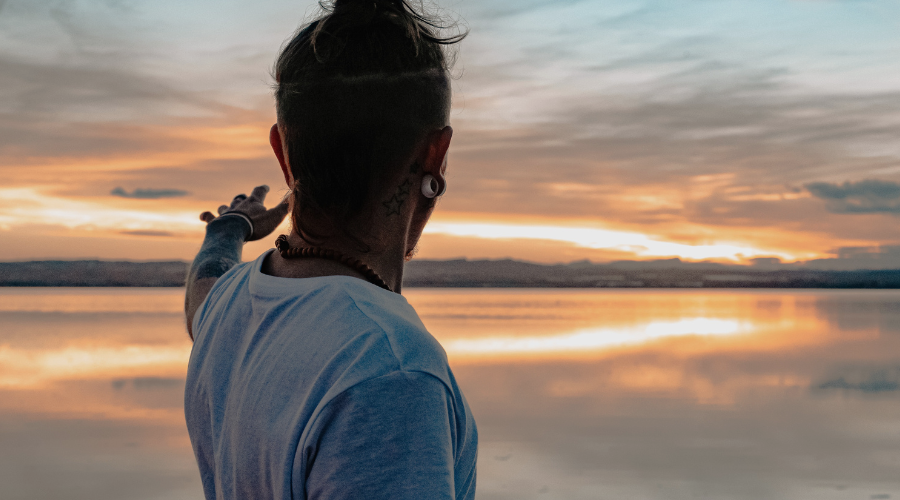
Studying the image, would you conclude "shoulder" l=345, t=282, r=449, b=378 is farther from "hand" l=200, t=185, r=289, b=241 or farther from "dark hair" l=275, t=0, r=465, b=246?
"hand" l=200, t=185, r=289, b=241

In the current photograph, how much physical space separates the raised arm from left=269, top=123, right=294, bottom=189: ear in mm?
468

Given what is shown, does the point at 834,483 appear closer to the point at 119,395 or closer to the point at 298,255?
the point at 298,255

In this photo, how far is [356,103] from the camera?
1.05 meters

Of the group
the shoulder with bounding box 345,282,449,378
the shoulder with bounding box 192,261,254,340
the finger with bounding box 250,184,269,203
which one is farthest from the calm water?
the shoulder with bounding box 345,282,449,378

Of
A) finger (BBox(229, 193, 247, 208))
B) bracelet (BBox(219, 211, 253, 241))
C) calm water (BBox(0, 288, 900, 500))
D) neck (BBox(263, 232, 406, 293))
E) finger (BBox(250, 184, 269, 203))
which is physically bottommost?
calm water (BBox(0, 288, 900, 500))

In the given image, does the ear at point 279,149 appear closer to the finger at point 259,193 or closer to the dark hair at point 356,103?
the dark hair at point 356,103

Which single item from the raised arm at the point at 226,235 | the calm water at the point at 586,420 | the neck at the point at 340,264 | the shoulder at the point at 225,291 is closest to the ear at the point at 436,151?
the neck at the point at 340,264

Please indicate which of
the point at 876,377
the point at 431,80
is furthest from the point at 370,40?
the point at 876,377

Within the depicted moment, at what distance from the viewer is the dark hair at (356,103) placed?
1.06 metres

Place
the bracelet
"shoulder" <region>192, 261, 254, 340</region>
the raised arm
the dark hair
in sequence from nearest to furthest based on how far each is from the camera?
the dark hair → "shoulder" <region>192, 261, 254, 340</region> → the raised arm → the bracelet

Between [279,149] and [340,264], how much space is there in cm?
33

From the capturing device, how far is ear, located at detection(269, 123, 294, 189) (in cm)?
125

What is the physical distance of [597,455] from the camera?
970cm

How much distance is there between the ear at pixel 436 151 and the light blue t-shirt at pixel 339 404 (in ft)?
0.91
